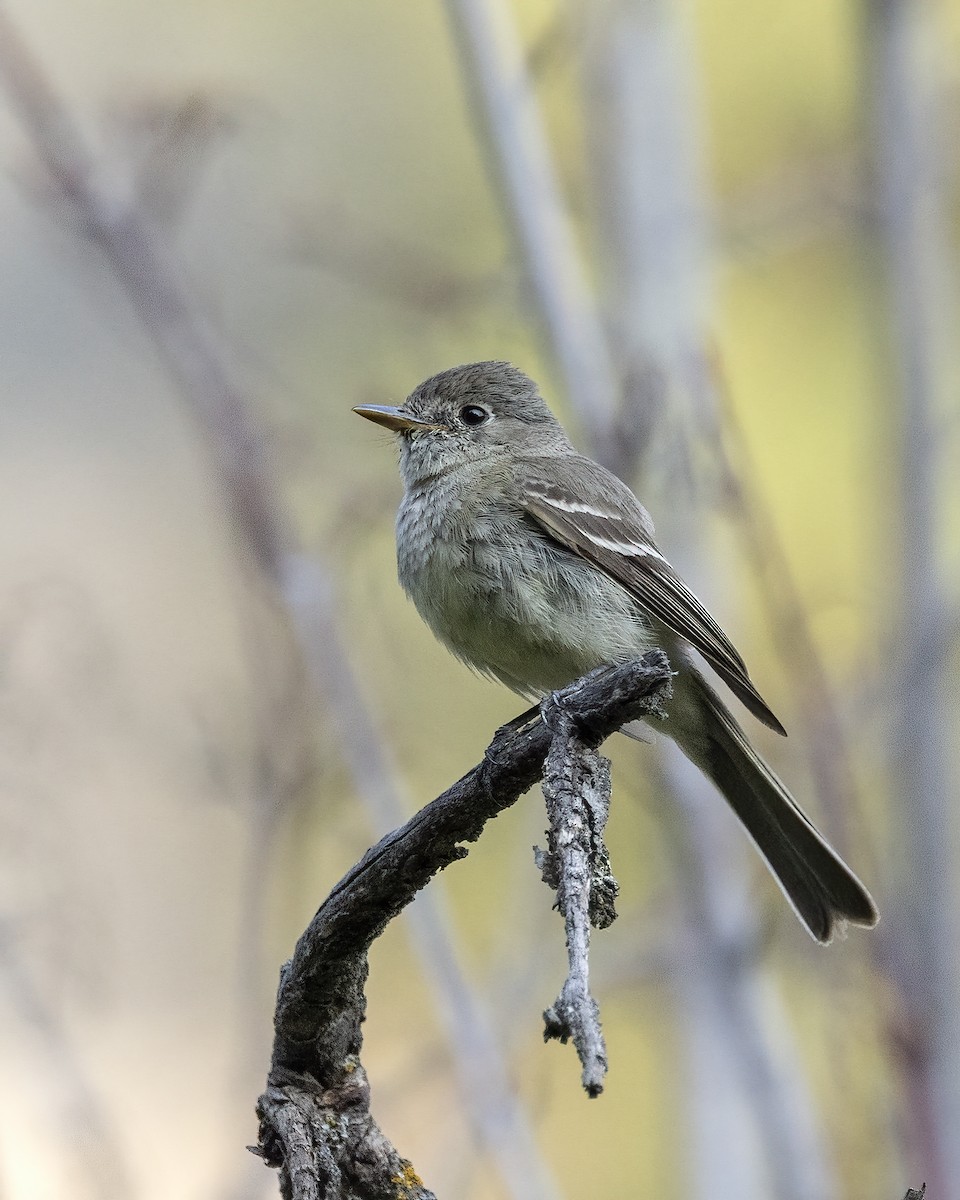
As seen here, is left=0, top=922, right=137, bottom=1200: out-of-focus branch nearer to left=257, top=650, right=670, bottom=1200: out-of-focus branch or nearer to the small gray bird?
left=257, top=650, right=670, bottom=1200: out-of-focus branch

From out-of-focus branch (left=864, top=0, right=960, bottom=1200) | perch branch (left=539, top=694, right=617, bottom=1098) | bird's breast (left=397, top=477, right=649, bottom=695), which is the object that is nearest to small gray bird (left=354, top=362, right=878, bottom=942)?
bird's breast (left=397, top=477, right=649, bottom=695)

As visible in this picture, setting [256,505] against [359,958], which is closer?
[359,958]

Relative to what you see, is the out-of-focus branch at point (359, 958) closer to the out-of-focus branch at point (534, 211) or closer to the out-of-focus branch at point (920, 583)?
the out-of-focus branch at point (920, 583)

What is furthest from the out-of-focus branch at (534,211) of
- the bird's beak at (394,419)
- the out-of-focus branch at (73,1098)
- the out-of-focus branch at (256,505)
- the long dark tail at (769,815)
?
the out-of-focus branch at (73,1098)

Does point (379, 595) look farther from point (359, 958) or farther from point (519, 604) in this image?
point (359, 958)

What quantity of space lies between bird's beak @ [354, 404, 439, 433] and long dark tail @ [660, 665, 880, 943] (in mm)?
1131

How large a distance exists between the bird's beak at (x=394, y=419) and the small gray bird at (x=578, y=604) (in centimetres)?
1

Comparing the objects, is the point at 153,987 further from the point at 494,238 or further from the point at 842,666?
the point at 494,238

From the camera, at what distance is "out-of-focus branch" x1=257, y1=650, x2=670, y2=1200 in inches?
89.1

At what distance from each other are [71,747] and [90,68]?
3348 millimetres

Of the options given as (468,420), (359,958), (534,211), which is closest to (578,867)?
(359,958)

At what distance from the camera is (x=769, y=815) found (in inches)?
153

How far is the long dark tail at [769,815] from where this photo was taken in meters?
3.52

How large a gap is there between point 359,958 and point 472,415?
2388 mm
